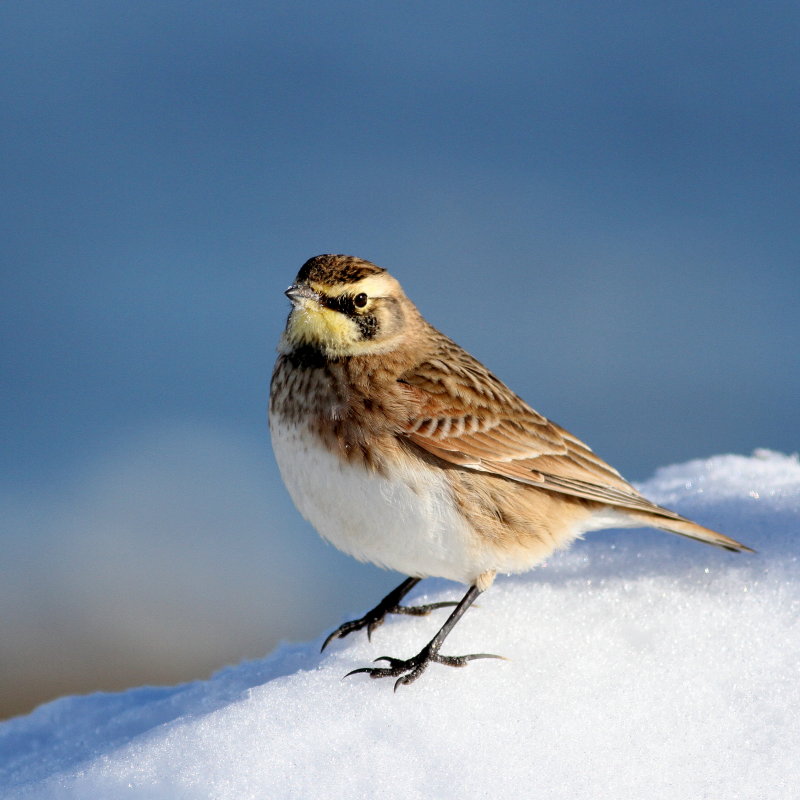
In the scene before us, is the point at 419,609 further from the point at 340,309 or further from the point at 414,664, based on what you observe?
the point at 340,309

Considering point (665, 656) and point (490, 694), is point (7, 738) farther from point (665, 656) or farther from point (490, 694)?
point (665, 656)

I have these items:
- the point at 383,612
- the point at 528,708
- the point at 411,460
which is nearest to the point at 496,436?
the point at 411,460

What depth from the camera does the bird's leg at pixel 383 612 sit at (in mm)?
4906

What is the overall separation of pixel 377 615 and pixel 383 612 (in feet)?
0.12

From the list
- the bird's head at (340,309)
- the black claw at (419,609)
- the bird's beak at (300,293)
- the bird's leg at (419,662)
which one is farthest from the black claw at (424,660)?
the bird's beak at (300,293)

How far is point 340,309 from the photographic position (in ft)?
15.5

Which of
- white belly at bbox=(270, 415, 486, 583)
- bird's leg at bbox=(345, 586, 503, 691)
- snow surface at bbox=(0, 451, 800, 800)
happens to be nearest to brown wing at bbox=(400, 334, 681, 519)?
white belly at bbox=(270, 415, 486, 583)

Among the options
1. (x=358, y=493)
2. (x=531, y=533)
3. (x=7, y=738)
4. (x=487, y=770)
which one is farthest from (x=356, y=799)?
(x=7, y=738)

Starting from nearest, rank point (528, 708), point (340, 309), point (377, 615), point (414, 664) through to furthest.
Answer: point (528, 708), point (414, 664), point (340, 309), point (377, 615)

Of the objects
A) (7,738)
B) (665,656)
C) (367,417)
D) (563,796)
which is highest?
(367,417)

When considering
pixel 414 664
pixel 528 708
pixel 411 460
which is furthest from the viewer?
pixel 411 460

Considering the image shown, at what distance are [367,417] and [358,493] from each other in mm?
327

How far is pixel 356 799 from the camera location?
348 cm

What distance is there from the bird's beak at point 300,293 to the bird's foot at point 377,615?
59.0 inches
